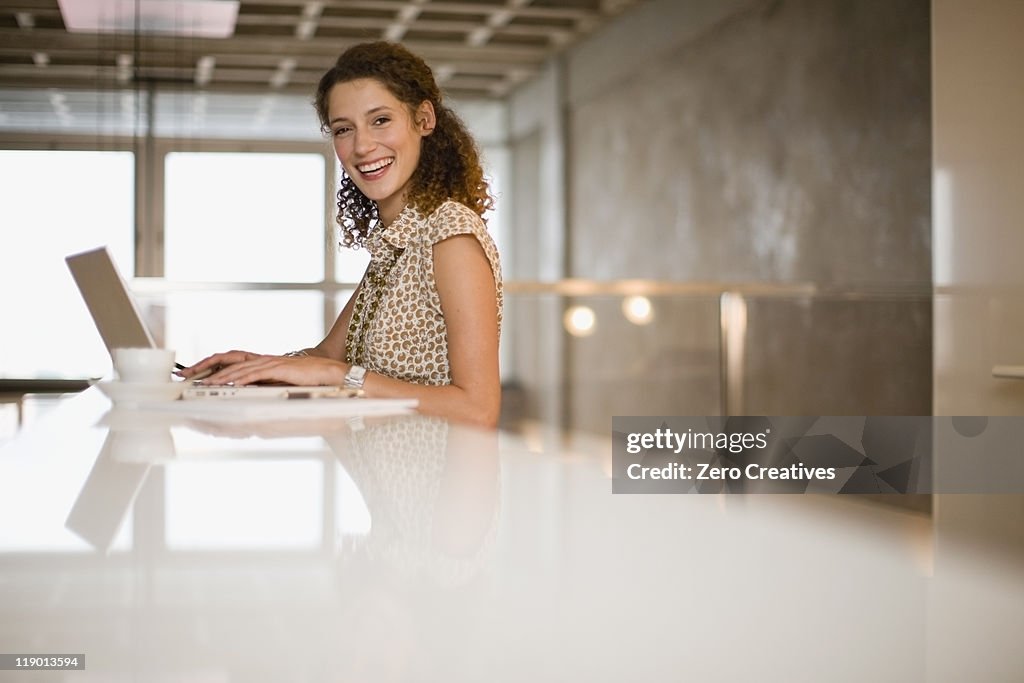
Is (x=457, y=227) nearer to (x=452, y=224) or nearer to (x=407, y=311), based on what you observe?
(x=452, y=224)

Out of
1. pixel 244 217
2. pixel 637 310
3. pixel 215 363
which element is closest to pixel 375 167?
pixel 215 363

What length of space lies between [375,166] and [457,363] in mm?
466

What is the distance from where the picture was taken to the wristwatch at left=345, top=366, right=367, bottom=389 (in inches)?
57.4

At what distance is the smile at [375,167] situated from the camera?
1.82 m

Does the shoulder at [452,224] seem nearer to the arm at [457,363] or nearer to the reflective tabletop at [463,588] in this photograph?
the arm at [457,363]

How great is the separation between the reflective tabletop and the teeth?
4.10 ft

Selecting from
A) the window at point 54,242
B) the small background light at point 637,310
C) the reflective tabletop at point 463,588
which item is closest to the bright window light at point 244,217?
the window at point 54,242

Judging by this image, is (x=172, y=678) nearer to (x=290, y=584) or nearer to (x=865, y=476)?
(x=290, y=584)

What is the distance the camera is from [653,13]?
21.6 ft

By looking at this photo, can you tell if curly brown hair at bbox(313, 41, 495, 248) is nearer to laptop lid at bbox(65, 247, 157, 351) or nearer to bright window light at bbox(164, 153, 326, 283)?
laptop lid at bbox(65, 247, 157, 351)

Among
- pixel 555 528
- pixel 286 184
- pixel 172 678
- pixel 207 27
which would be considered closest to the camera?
pixel 172 678

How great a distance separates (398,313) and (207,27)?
515 centimetres

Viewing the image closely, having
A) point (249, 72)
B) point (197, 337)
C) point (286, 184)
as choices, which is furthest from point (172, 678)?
point (249, 72)

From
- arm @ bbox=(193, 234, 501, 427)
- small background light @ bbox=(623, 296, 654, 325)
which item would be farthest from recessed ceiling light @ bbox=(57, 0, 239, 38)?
arm @ bbox=(193, 234, 501, 427)
